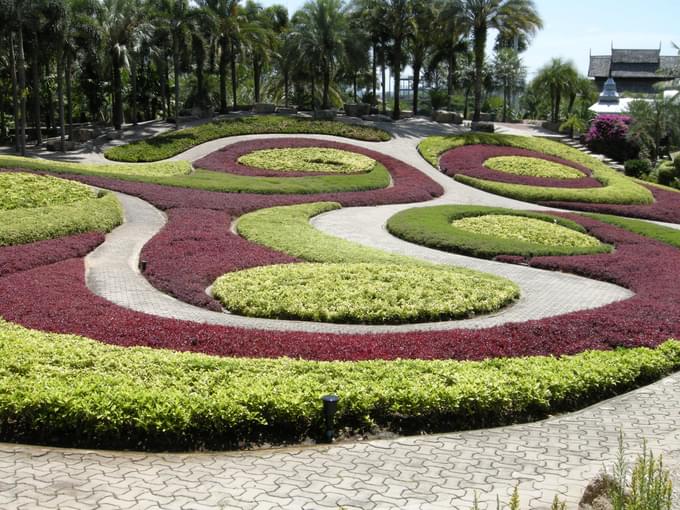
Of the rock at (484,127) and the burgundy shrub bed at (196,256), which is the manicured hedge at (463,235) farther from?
the rock at (484,127)

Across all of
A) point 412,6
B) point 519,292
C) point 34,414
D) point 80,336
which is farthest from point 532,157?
point 34,414

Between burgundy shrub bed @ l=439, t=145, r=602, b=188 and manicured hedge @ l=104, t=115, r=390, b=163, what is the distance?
19.1ft

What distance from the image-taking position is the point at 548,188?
104 ft

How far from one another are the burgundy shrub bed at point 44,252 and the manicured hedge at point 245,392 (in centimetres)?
526

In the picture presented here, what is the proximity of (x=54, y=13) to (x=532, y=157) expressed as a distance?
25.2m

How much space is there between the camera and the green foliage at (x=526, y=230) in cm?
2184

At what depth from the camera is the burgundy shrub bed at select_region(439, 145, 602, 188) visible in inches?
1320

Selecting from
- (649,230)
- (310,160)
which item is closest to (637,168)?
(649,230)

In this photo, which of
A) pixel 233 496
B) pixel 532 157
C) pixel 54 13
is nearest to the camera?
pixel 233 496

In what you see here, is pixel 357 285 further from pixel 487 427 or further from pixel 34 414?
pixel 34 414

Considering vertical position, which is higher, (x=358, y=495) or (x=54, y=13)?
(x=54, y=13)

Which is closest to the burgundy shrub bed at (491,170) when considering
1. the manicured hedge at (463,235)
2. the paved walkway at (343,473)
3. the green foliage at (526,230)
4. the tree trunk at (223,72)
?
the manicured hedge at (463,235)

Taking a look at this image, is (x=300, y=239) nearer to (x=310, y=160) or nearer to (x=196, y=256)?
(x=196, y=256)

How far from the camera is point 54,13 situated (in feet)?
113
